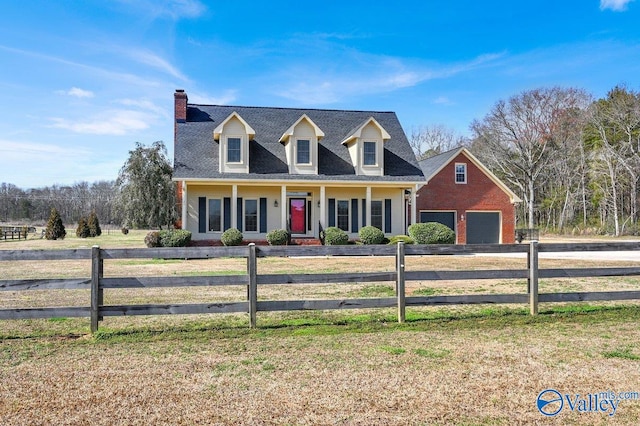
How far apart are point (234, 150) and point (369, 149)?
722 centimetres

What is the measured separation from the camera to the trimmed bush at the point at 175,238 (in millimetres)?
20750

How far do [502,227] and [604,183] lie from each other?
21.0 metres

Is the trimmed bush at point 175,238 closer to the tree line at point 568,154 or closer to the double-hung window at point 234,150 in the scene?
the double-hung window at point 234,150

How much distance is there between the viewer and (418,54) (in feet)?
82.7

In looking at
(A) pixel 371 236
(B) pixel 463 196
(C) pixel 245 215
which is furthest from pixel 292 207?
(B) pixel 463 196

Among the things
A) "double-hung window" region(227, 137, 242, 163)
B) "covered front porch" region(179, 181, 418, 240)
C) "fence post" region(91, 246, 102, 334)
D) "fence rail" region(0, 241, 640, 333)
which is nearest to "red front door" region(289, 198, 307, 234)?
"covered front porch" region(179, 181, 418, 240)

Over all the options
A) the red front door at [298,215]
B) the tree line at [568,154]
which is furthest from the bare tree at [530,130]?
the red front door at [298,215]

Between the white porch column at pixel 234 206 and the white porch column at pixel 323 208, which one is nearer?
the white porch column at pixel 234 206

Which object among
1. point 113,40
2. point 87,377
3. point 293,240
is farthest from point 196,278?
point 293,240

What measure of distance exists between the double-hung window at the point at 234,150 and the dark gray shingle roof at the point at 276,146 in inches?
33.0

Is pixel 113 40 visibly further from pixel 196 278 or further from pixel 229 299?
pixel 196 278

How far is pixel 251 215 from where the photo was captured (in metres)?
24.0

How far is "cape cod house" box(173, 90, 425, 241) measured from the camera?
75.6 ft

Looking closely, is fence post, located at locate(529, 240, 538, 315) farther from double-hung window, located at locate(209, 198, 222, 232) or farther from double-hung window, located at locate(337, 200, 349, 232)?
double-hung window, located at locate(209, 198, 222, 232)
